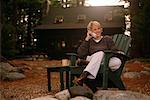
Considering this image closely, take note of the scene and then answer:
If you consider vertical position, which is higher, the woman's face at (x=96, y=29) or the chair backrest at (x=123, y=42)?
the woman's face at (x=96, y=29)

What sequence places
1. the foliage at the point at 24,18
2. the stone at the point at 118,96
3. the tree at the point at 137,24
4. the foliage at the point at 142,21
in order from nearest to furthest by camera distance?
the stone at the point at 118,96, the tree at the point at 137,24, the foliage at the point at 142,21, the foliage at the point at 24,18

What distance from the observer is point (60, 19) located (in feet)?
97.8

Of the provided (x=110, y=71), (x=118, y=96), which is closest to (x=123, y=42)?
(x=110, y=71)

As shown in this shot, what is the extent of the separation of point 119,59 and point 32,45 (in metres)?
24.0

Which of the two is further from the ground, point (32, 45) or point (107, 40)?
point (107, 40)

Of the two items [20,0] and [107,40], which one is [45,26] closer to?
[20,0]

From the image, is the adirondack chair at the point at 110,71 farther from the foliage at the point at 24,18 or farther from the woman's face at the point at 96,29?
the foliage at the point at 24,18

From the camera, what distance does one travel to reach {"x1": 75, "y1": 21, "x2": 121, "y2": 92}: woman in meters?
5.41

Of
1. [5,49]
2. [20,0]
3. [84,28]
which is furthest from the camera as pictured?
[84,28]

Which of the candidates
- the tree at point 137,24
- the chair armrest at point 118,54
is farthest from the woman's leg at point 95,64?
the tree at point 137,24

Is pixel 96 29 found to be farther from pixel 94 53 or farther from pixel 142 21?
pixel 142 21

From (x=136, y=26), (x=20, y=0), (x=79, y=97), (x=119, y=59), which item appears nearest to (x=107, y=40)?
(x=119, y=59)

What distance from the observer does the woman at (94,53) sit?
541cm

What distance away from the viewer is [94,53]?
18.5ft
